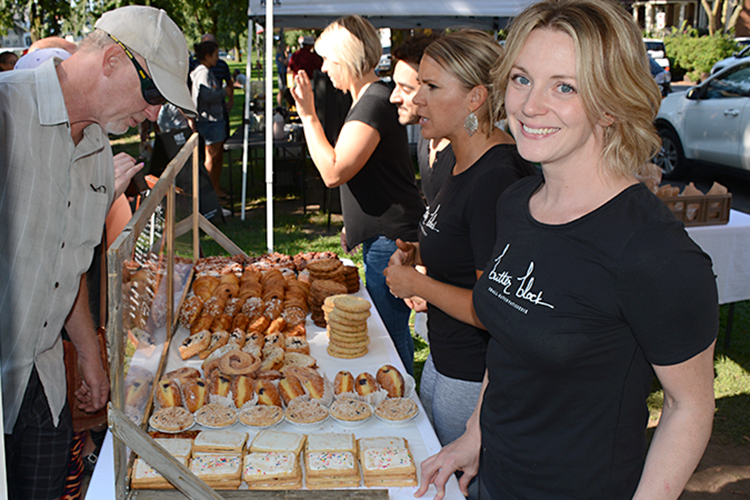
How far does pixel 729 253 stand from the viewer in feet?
12.9

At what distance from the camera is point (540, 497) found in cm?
135

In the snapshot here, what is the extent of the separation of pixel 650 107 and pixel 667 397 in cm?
59

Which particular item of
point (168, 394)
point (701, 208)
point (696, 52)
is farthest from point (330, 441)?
point (696, 52)

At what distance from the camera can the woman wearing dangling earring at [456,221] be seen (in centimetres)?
189

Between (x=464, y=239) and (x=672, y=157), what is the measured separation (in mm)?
9218

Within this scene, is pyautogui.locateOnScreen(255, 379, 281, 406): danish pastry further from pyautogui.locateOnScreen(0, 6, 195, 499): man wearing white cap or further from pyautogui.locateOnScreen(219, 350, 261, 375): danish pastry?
pyautogui.locateOnScreen(0, 6, 195, 499): man wearing white cap

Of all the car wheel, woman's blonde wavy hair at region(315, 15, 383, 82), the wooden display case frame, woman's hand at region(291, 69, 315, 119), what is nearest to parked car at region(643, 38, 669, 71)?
the car wheel

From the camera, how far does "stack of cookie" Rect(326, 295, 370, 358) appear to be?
2439 mm

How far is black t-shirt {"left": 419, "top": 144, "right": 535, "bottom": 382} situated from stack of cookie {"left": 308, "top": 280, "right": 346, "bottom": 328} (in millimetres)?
805

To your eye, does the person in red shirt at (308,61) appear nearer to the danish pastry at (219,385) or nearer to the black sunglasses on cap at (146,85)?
the black sunglasses on cap at (146,85)

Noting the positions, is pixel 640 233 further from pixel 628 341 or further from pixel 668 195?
pixel 668 195

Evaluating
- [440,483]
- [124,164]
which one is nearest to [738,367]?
[440,483]

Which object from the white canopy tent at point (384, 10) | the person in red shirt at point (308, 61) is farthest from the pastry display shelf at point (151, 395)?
the person in red shirt at point (308, 61)

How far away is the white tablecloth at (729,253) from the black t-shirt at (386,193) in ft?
6.39
